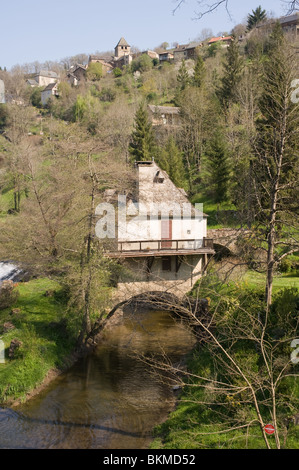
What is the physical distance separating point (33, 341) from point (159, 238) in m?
9.91

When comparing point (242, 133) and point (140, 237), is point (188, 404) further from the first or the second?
point (242, 133)

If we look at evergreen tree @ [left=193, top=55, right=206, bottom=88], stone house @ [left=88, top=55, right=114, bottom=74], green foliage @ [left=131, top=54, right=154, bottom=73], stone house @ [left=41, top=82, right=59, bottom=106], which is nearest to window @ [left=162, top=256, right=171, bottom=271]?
evergreen tree @ [left=193, top=55, right=206, bottom=88]

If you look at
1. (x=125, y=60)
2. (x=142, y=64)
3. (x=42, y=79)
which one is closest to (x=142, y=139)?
(x=142, y=64)

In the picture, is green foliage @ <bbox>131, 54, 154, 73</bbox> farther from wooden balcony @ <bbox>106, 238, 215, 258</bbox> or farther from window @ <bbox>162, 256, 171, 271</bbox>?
window @ <bbox>162, 256, 171, 271</bbox>

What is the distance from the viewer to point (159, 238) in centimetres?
2500

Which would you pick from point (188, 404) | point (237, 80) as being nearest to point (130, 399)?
point (188, 404)

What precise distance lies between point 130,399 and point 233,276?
8.31m

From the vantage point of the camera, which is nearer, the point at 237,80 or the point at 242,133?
the point at 242,133

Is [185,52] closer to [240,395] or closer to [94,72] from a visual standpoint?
[94,72]

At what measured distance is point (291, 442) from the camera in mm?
11312

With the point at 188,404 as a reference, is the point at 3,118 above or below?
above

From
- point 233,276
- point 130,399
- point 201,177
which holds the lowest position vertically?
point 130,399

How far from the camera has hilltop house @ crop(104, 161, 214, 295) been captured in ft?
77.4
